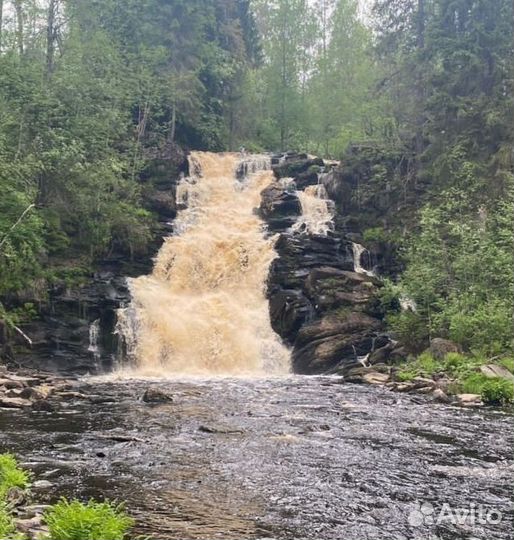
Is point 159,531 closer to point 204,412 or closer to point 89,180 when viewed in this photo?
point 204,412

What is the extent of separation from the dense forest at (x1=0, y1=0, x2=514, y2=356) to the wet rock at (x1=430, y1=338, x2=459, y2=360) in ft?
2.20

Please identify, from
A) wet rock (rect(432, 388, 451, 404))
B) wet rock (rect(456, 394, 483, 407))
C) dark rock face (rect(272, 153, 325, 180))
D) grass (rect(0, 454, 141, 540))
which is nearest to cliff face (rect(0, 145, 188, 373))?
dark rock face (rect(272, 153, 325, 180))

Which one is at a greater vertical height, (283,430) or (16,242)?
(16,242)

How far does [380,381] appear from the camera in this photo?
976 inches

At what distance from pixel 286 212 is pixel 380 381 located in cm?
1951

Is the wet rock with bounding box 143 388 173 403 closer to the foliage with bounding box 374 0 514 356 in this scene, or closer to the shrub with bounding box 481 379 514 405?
the shrub with bounding box 481 379 514 405

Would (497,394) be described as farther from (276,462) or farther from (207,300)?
(207,300)

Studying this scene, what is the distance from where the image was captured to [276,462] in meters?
12.1

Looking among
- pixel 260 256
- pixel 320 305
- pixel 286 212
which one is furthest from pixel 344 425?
pixel 286 212

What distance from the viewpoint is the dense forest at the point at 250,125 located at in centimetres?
2952

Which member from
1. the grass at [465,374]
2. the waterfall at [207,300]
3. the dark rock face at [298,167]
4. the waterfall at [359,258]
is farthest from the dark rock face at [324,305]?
the dark rock face at [298,167]

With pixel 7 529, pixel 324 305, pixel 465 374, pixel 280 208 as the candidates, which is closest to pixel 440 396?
pixel 465 374

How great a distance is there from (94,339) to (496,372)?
1858 centimetres

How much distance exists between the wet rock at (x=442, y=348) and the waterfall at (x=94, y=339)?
1574cm
